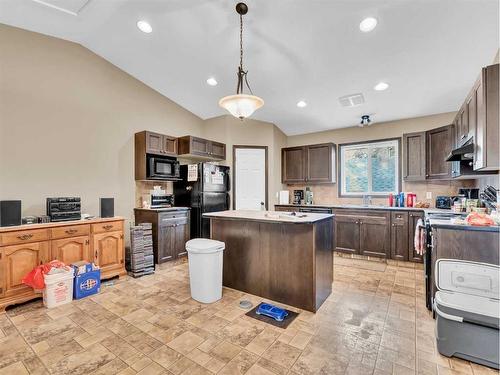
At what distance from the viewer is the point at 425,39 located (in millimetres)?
2758

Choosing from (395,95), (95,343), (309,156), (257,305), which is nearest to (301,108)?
(309,156)

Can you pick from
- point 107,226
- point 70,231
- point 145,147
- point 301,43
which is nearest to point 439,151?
point 301,43

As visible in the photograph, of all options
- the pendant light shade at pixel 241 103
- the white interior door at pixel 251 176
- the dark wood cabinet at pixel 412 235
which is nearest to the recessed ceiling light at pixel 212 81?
the white interior door at pixel 251 176

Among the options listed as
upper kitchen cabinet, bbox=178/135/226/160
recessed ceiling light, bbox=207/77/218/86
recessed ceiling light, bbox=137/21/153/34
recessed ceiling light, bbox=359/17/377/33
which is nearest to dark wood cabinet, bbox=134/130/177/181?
upper kitchen cabinet, bbox=178/135/226/160

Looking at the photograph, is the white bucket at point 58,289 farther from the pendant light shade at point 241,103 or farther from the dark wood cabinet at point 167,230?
the pendant light shade at point 241,103

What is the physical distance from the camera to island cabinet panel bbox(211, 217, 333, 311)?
2.55 metres

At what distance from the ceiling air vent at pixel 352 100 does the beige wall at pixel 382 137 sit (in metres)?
0.99

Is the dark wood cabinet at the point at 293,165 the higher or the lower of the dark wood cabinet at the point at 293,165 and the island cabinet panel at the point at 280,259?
the higher

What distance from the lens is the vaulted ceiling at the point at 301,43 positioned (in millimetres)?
2584

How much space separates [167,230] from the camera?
4.11 metres

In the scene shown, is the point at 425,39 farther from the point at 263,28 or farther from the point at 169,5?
the point at 169,5

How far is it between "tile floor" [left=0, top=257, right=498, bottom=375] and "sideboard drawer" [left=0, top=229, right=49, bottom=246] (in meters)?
0.73

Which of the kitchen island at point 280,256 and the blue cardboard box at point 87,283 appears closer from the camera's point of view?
the kitchen island at point 280,256

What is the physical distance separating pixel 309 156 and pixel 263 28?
3.00m
